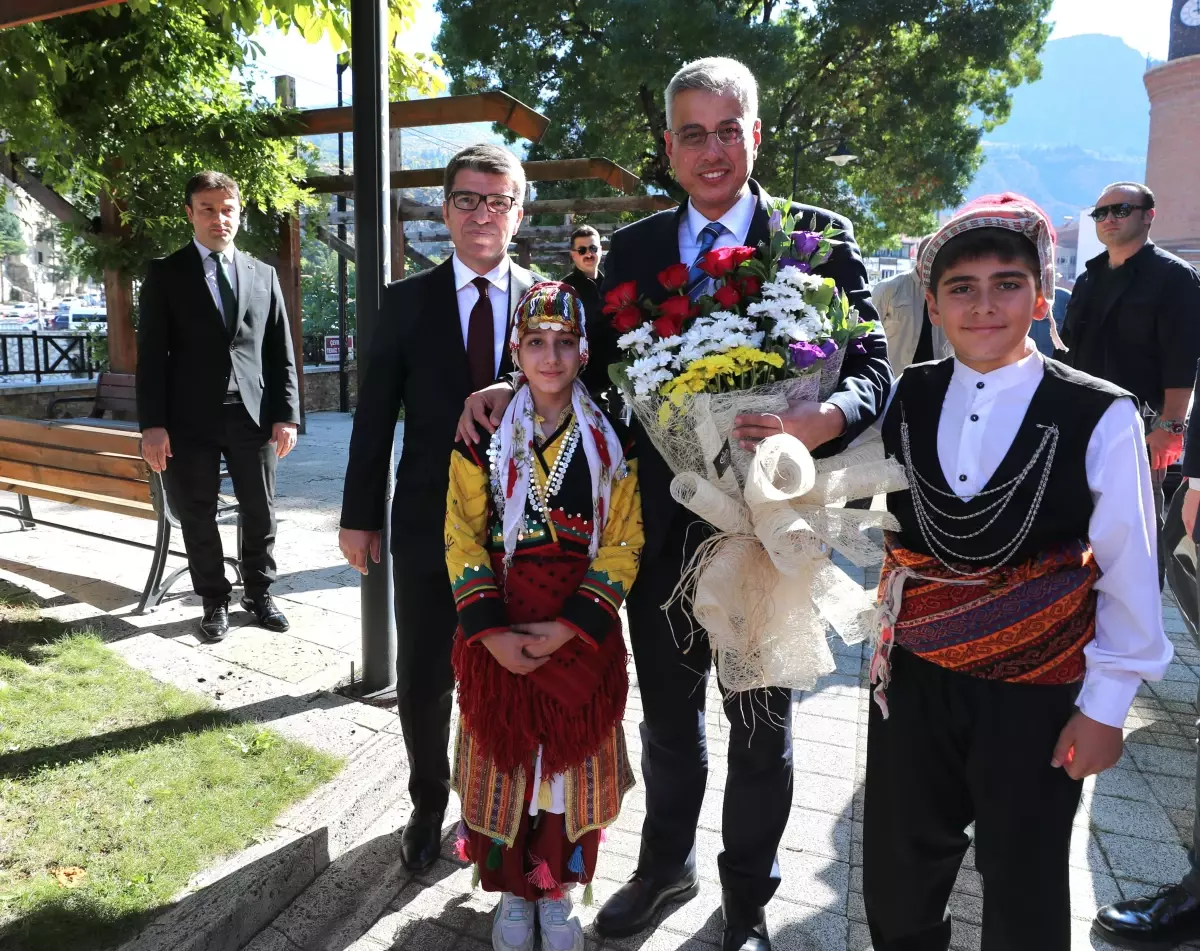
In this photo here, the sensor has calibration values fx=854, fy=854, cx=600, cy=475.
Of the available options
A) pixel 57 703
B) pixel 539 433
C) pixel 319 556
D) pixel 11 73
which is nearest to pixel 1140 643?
pixel 539 433

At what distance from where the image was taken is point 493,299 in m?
2.69

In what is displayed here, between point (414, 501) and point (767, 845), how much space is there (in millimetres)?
1431

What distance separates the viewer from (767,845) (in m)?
2.35

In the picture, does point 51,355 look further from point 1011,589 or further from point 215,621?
point 1011,589

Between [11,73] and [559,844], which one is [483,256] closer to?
[559,844]

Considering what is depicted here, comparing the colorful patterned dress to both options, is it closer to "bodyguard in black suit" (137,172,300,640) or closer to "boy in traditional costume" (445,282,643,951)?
"boy in traditional costume" (445,282,643,951)

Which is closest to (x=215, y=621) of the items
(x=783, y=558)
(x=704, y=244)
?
(x=704, y=244)

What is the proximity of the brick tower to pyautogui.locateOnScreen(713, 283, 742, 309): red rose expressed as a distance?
51678 millimetres

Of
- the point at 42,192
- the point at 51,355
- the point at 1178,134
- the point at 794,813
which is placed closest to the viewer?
the point at 794,813

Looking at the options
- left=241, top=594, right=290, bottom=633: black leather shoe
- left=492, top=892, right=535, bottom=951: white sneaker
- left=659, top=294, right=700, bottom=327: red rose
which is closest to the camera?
left=659, top=294, right=700, bottom=327: red rose

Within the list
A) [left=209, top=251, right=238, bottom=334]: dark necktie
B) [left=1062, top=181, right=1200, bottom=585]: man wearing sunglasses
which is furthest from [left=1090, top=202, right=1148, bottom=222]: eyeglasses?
[left=209, top=251, right=238, bottom=334]: dark necktie

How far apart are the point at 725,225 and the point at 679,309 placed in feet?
1.45

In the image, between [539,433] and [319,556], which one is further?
[319,556]

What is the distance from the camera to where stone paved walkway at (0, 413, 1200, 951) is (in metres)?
2.50
